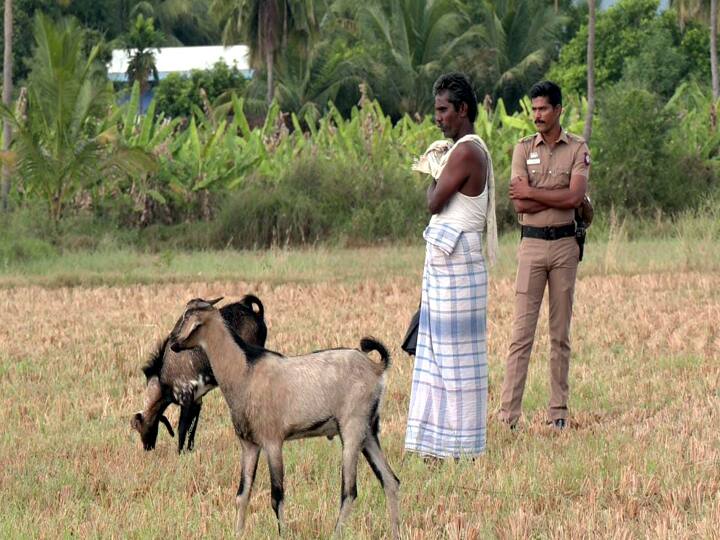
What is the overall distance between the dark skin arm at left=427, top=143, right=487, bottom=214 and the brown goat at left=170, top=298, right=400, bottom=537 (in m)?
1.26

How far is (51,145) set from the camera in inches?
726

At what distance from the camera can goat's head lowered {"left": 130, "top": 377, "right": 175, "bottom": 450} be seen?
712cm

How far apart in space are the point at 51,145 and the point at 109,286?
13.3 feet

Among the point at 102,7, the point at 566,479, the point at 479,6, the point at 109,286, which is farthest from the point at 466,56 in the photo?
the point at 566,479

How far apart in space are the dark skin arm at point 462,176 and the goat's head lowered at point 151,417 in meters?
1.99

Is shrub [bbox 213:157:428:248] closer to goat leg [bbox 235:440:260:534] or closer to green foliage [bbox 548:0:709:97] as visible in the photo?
goat leg [bbox 235:440:260:534]

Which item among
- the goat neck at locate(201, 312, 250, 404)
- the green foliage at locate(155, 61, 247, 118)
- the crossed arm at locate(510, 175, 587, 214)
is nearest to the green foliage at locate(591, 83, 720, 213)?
the crossed arm at locate(510, 175, 587, 214)

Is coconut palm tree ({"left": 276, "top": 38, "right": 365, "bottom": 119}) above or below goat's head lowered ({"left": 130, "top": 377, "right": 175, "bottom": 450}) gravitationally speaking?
above

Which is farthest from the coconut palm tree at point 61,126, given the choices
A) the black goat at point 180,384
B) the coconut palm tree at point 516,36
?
the coconut palm tree at point 516,36

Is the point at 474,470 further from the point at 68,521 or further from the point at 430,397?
the point at 68,521

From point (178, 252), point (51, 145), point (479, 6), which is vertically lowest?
point (178, 252)

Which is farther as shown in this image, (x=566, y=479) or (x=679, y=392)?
(x=679, y=392)

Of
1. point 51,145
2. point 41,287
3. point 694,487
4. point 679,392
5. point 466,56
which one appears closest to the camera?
point 694,487

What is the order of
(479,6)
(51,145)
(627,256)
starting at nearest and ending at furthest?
(627,256) → (51,145) → (479,6)
